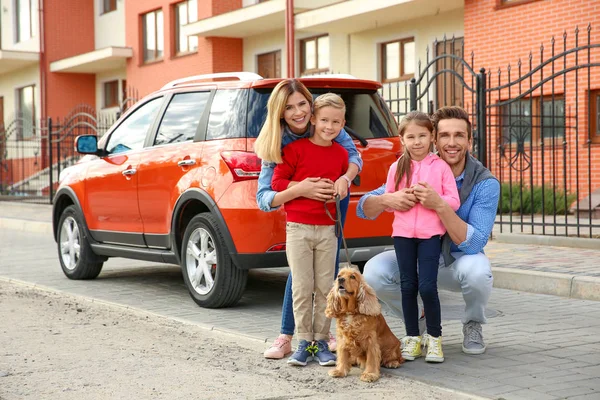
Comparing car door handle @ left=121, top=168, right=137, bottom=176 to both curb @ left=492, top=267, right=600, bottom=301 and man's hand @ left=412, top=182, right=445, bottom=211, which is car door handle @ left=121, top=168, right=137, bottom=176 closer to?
curb @ left=492, top=267, right=600, bottom=301

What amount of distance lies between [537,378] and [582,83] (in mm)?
12190

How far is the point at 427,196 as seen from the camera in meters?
5.22

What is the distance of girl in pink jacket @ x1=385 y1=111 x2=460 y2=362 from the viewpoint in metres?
5.35

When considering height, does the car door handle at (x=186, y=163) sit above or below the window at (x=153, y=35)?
below

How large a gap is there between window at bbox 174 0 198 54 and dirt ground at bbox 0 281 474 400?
845 inches

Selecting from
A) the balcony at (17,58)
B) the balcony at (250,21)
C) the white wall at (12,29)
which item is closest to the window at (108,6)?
the white wall at (12,29)

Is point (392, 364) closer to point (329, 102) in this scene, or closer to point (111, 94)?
point (329, 102)

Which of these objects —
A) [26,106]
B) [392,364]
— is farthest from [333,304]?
[26,106]

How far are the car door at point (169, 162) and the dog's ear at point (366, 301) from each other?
9.28 ft

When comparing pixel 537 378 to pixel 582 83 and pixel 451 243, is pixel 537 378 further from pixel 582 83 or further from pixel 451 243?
pixel 582 83

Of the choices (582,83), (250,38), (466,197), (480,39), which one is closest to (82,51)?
(250,38)

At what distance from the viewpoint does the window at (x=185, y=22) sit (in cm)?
2808

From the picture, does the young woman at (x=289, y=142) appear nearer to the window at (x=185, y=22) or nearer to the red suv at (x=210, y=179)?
the red suv at (x=210, y=179)

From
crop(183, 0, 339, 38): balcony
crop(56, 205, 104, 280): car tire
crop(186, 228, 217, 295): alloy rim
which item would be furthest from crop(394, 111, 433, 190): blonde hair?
crop(183, 0, 339, 38): balcony
